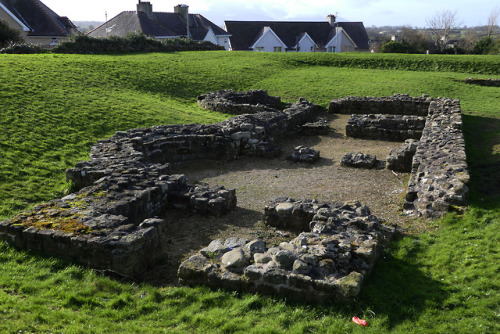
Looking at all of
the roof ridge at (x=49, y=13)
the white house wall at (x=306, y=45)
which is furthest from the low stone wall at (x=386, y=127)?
the white house wall at (x=306, y=45)

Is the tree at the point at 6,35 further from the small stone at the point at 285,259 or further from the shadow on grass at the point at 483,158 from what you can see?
the small stone at the point at 285,259

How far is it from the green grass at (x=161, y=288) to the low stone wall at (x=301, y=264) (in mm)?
237

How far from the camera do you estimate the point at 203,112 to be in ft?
77.4

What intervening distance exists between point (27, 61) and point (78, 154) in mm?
14426

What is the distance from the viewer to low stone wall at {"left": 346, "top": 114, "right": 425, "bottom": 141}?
63.3ft

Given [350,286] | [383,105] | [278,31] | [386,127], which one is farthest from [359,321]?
[278,31]

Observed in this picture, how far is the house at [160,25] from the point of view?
186 feet

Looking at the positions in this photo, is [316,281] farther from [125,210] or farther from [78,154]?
[78,154]

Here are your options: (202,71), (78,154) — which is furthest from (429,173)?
(202,71)

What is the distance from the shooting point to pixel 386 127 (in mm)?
19766

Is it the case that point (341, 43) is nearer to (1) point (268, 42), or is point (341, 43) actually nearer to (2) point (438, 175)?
(1) point (268, 42)

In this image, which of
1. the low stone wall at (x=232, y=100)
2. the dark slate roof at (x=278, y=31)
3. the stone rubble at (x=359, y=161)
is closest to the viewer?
the stone rubble at (x=359, y=161)

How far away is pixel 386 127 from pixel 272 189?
29.6 feet

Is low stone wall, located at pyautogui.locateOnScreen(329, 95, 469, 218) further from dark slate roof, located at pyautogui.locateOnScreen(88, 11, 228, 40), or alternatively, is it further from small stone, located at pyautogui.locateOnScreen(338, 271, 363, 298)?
dark slate roof, located at pyautogui.locateOnScreen(88, 11, 228, 40)
